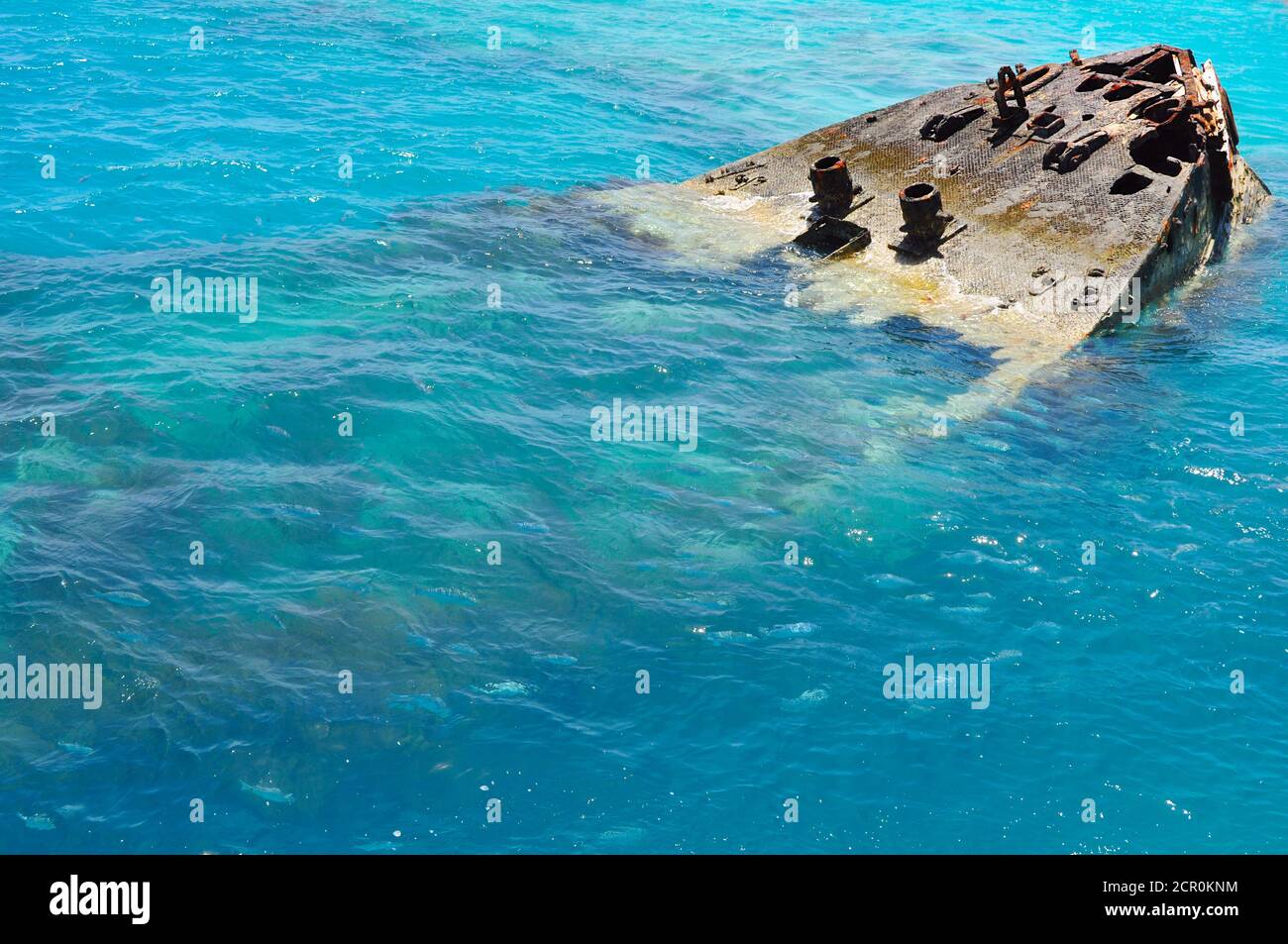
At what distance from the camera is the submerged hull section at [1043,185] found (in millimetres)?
15148

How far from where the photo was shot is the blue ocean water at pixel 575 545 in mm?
8828

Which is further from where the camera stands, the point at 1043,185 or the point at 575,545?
the point at 1043,185

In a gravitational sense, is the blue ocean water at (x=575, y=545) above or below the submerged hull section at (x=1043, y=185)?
below

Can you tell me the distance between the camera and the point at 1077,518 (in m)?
11.9

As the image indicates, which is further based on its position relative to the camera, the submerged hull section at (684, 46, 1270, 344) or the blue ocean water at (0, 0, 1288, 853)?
the submerged hull section at (684, 46, 1270, 344)

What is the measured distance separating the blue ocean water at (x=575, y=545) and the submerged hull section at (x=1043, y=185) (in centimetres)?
98

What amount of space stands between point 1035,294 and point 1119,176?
253 cm

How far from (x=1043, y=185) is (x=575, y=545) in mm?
9538

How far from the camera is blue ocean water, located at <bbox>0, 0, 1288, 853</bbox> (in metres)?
8.83

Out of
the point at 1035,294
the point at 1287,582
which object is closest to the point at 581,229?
the point at 1035,294

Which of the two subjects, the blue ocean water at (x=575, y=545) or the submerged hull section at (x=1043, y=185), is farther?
the submerged hull section at (x=1043, y=185)

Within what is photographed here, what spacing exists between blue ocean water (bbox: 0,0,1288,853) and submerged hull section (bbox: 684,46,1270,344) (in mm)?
978

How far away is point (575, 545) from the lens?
449 inches
